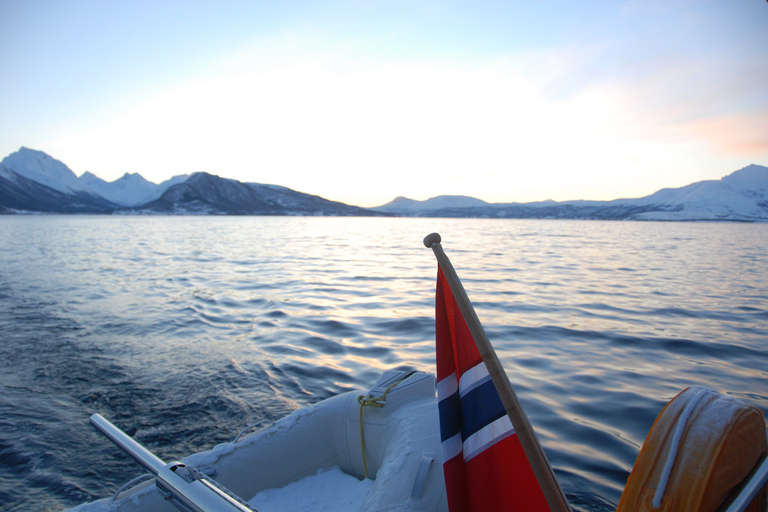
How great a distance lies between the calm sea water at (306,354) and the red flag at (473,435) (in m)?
2.36

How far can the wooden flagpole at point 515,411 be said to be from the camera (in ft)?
4.12

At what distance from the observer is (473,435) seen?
59.2 inches

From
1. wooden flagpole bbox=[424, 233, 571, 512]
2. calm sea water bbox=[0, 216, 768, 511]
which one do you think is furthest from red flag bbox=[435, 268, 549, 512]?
calm sea water bbox=[0, 216, 768, 511]

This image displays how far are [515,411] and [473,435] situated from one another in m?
0.28

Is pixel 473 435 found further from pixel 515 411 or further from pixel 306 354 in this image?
pixel 306 354

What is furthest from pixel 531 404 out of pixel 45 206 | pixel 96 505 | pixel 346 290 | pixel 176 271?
pixel 45 206

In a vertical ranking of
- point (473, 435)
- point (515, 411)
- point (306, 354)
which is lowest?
point (306, 354)

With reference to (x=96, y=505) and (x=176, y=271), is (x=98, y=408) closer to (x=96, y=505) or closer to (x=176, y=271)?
(x=96, y=505)

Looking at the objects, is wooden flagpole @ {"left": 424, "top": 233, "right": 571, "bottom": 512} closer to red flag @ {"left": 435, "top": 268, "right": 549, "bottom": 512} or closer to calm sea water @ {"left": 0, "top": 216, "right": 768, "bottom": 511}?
red flag @ {"left": 435, "top": 268, "right": 549, "bottom": 512}

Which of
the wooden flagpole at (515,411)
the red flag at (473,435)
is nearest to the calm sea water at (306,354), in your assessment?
the red flag at (473,435)

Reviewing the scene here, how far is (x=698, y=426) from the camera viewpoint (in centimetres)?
138

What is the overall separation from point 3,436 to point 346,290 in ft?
27.5

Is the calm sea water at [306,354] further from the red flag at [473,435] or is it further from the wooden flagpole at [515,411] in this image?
the wooden flagpole at [515,411]

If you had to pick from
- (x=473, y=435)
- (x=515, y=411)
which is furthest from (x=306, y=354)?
(x=515, y=411)
